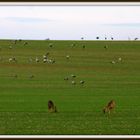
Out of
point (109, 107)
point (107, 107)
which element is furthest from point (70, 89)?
point (109, 107)

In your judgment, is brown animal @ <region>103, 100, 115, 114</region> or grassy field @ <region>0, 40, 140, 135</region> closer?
grassy field @ <region>0, 40, 140, 135</region>

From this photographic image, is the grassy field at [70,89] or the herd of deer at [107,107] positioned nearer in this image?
the grassy field at [70,89]

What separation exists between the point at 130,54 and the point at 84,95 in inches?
1172

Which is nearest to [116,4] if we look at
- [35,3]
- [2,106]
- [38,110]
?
[35,3]

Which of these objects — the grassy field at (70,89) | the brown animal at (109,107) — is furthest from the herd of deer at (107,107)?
the grassy field at (70,89)

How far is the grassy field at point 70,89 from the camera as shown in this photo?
1845cm

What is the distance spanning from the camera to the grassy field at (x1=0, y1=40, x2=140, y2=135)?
18.5m

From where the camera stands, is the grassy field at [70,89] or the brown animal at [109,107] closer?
the grassy field at [70,89]

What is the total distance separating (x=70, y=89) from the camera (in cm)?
3666

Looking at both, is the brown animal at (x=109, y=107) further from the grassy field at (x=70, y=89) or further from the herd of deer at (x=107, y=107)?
the grassy field at (x=70, y=89)

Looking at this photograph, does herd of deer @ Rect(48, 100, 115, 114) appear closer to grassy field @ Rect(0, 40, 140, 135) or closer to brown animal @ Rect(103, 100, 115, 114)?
brown animal @ Rect(103, 100, 115, 114)

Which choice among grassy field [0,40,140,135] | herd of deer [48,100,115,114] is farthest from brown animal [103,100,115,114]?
grassy field [0,40,140,135]

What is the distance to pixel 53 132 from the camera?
16578 mm

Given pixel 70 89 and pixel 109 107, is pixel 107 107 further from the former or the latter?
pixel 70 89
